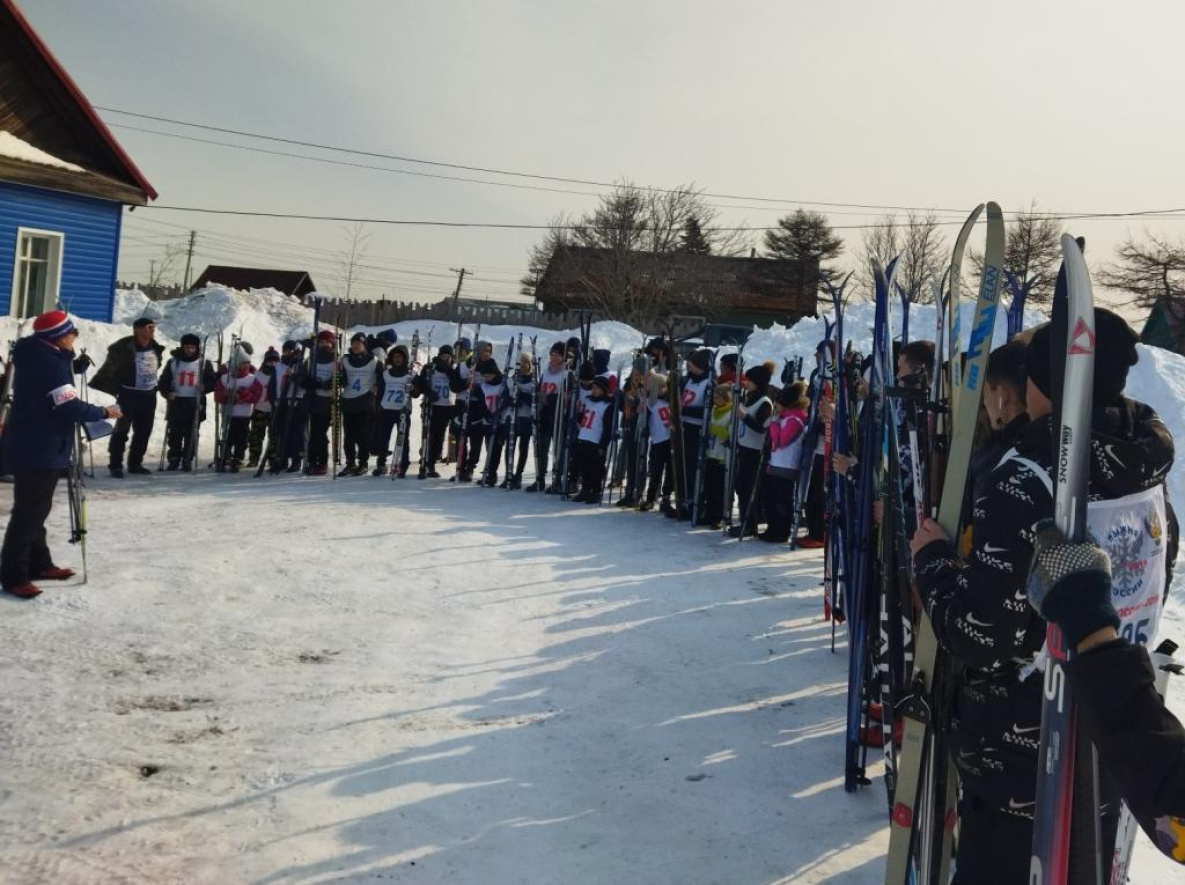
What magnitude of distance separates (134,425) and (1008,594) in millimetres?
11660

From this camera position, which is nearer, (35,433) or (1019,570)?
(1019,570)

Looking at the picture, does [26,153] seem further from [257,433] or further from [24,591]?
[24,591]

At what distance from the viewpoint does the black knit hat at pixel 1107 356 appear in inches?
83.9

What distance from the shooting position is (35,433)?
6.17 metres

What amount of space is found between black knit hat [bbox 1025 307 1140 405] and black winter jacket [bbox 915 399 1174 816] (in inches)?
2.8

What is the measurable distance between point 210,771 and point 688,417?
7.57 m

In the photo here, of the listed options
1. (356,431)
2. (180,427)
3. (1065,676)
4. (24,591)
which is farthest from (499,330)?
(1065,676)

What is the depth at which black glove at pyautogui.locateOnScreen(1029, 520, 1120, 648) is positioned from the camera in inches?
60.4

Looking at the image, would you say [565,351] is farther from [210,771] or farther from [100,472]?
[210,771]

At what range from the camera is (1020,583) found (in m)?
2.13

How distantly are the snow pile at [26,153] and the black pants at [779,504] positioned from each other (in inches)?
614

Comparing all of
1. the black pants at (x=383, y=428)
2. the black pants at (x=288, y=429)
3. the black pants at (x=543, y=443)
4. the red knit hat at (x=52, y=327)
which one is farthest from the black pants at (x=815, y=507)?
the red knit hat at (x=52, y=327)

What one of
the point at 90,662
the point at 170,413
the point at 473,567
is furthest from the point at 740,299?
the point at 90,662

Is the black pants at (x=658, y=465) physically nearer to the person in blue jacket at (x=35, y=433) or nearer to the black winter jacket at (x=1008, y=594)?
the person in blue jacket at (x=35, y=433)
